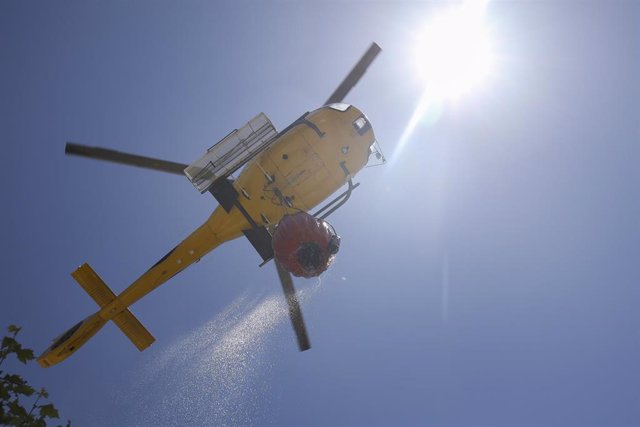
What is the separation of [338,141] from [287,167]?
5.21 ft

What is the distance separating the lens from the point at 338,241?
385 inches

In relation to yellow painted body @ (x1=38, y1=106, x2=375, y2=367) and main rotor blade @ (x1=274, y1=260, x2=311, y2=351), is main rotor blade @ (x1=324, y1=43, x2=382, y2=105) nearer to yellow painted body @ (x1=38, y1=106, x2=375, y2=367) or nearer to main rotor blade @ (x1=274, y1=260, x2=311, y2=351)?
yellow painted body @ (x1=38, y1=106, x2=375, y2=367)

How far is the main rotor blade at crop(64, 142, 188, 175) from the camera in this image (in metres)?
10.7

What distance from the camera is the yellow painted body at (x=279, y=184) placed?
446 inches

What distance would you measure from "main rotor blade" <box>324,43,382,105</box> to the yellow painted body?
0.77 meters

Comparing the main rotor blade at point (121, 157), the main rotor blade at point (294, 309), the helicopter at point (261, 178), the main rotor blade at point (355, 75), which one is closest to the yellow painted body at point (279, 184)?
the helicopter at point (261, 178)

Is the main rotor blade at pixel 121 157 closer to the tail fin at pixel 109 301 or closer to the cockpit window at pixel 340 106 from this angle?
the tail fin at pixel 109 301

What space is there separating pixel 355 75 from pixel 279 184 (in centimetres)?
384

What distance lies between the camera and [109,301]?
12.7 metres

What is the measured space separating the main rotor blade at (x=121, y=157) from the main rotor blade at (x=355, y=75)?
15.9ft

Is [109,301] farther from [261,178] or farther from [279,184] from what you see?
[279,184]

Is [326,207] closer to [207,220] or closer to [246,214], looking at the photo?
[246,214]

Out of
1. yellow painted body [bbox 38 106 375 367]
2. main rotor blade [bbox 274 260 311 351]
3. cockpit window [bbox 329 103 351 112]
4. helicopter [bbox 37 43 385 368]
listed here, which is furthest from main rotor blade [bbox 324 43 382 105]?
main rotor blade [bbox 274 260 311 351]

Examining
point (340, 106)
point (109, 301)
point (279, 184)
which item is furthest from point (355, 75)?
point (109, 301)
